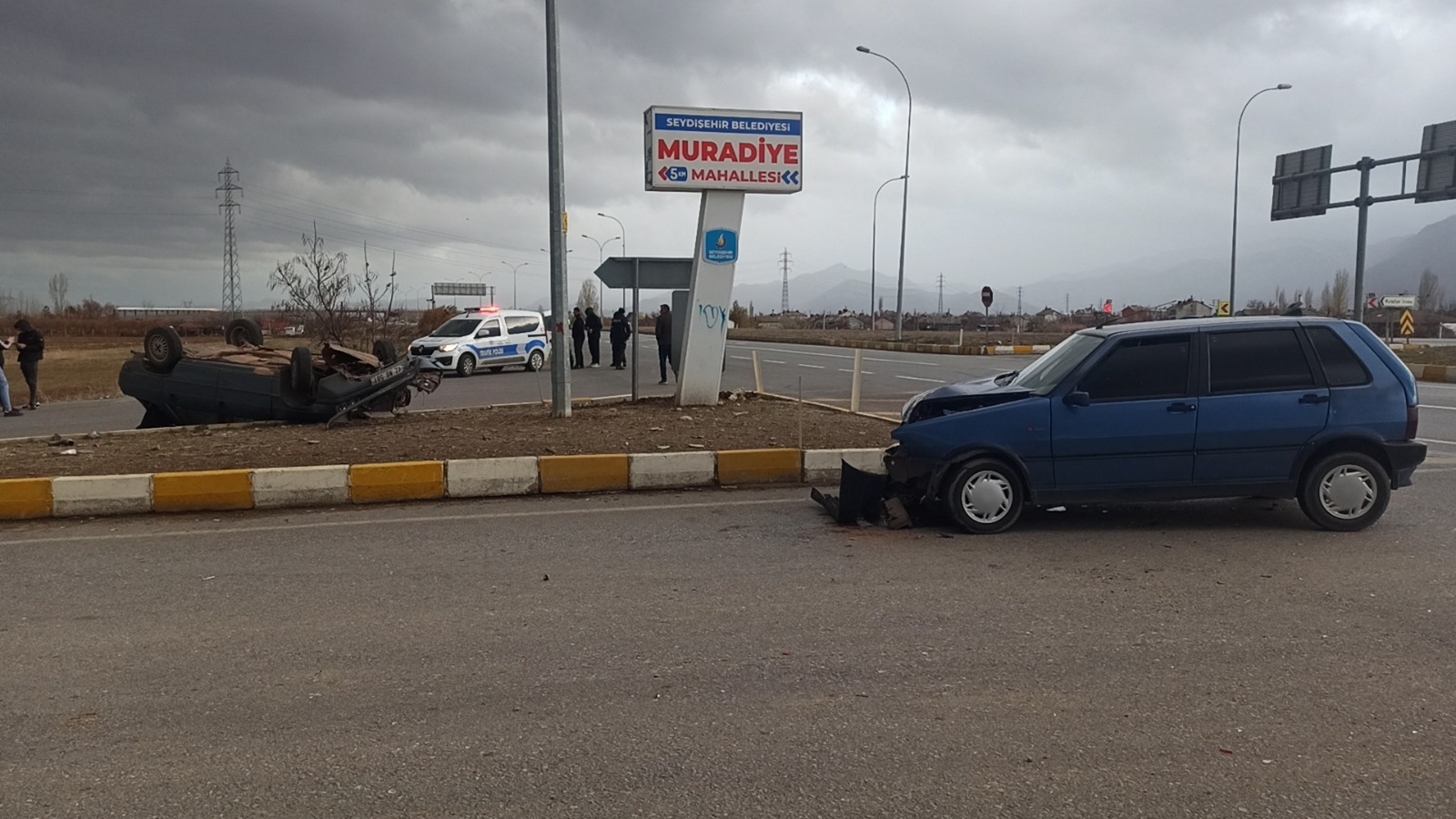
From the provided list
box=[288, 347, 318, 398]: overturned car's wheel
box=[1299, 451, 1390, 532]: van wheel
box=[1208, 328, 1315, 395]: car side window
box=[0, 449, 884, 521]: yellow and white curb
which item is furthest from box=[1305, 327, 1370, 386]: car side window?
box=[288, 347, 318, 398]: overturned car's wheel

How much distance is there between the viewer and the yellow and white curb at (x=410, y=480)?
816cm

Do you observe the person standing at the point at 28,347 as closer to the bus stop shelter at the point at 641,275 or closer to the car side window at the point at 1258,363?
the bus stop shelter at the point at 641,275

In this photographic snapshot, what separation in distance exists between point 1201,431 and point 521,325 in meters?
23.1

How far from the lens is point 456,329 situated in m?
26.8

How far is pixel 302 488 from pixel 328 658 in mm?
4353

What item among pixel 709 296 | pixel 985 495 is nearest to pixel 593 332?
pixel 709 296

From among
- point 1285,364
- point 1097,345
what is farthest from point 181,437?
point 1285,364

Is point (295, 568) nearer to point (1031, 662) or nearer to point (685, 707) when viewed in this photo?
point (685, 707)

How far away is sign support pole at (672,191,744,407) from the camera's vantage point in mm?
13258

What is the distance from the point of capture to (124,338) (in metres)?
57.6

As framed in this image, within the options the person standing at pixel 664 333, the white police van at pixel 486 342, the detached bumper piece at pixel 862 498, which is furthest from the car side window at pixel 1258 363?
the white police van at pixel 486 342

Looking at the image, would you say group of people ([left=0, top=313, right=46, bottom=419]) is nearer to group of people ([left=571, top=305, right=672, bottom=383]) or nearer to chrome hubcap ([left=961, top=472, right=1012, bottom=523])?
group of people ([left=571, top=305, right=672, bottom=383])

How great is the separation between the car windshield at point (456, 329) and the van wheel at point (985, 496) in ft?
71.4

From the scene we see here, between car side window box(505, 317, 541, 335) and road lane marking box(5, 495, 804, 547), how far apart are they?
1949cm
